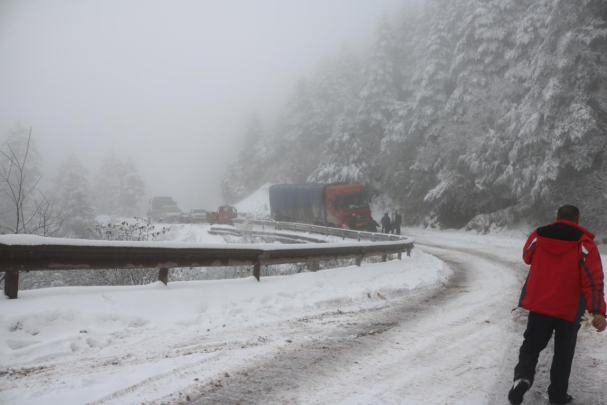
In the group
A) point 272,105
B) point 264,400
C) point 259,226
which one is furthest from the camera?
point 272,105

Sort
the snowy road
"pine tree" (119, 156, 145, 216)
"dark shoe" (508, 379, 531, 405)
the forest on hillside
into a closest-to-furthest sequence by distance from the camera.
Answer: "dark shoe" (508, 379, 531, 405)
the snowy road
the forest on hillside
"pine tree" (119, 156, 145, 216)

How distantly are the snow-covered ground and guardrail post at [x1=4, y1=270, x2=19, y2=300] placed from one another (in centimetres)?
14

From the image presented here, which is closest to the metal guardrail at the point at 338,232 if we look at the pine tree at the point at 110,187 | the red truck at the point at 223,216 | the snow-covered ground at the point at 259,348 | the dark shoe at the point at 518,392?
the red truck at the point at 223,216

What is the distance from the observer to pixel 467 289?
8.73m

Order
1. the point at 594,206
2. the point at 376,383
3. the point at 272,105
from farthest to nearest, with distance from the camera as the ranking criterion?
the point at 272,105 < the point at 594,206 < the point at 376,383

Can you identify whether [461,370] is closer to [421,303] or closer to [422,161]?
[421,303]

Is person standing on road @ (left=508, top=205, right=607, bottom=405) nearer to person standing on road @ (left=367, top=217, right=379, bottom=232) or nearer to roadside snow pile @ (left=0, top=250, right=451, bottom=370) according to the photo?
roadside snow pile @ (left=0, top=250, right=451, bottom=370)

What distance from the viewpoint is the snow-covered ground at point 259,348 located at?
3.10m

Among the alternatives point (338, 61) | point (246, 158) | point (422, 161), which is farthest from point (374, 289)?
point (246, 158)

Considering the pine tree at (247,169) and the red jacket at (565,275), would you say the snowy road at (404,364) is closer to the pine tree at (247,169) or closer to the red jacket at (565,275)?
the red jacket at (565,275)

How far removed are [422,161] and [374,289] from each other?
A: 23373 mm

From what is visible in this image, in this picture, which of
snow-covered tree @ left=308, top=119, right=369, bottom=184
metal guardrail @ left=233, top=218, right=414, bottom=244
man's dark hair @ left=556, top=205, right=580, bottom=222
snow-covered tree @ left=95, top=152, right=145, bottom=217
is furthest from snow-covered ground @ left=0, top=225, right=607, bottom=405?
snow-covered tree @ left=95, top=152, right=145, bottom=217

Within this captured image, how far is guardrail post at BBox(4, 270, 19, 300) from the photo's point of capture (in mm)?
4371

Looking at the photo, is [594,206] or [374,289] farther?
[594,206]
